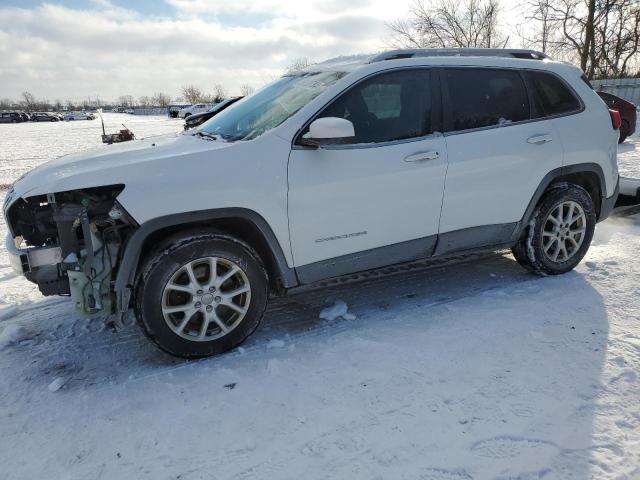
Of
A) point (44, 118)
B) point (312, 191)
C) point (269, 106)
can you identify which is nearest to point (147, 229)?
point (312, 191)

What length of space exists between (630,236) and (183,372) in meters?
4.99

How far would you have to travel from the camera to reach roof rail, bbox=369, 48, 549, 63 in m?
3.72

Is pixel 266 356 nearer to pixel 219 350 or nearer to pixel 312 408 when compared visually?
pixel 219 350

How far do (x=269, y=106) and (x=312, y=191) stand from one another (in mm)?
935

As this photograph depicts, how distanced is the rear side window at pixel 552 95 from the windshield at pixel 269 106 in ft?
5.70

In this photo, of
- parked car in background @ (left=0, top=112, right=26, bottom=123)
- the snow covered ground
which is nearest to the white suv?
the snow covered ground

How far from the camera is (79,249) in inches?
121

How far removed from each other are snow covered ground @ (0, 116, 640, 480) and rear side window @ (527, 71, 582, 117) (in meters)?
1.50

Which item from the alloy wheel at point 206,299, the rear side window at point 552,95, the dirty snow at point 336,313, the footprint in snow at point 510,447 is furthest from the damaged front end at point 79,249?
the rear side window at point 552,95

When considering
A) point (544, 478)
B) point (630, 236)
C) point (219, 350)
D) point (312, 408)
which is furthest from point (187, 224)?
point (630, 236)

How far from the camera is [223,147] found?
10.3 feet

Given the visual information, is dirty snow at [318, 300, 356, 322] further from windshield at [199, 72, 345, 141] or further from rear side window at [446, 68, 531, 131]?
rear side window at [446, 68, 531, 131]

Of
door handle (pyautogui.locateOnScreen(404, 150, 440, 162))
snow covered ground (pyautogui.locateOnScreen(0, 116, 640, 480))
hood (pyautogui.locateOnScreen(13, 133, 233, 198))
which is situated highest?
hood (pyautogui.locateOnScreen(13, 133, 233, 198))

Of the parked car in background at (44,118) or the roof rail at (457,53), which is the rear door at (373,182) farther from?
the parked car in background at (44,118)
